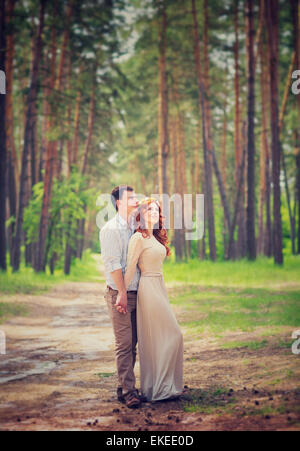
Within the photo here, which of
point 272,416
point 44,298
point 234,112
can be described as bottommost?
point 44,298

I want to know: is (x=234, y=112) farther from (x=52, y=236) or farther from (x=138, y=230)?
(x=138, y=230)

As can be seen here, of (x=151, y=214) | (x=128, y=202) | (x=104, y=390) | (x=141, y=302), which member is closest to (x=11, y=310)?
(x=104, y=390)

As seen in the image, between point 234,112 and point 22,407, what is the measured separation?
85.6 ft

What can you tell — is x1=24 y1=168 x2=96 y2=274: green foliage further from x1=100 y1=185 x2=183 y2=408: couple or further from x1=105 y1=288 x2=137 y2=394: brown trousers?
x1=105 y1=288 x2=137 y2=394: brown trousers

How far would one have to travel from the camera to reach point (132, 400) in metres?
5.25

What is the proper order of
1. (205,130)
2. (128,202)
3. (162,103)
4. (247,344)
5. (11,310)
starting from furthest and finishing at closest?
(162,103) → (205,130) → (11,310) → (247,344) → (128,202)

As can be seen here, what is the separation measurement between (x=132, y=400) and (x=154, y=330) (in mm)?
785

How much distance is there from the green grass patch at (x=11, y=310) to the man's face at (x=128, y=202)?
6671mm

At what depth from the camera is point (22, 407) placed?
17.4ft

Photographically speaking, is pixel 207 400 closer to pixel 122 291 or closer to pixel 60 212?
pixel 122 291

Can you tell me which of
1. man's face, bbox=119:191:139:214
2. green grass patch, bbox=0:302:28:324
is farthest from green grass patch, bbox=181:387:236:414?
green grass patch, bbox=0:302:28:324

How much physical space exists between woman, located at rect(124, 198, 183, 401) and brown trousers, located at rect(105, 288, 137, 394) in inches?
4.7

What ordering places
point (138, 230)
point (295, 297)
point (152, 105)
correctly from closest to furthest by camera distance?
point (138, 230), point (295, 297), point (152, 105)
